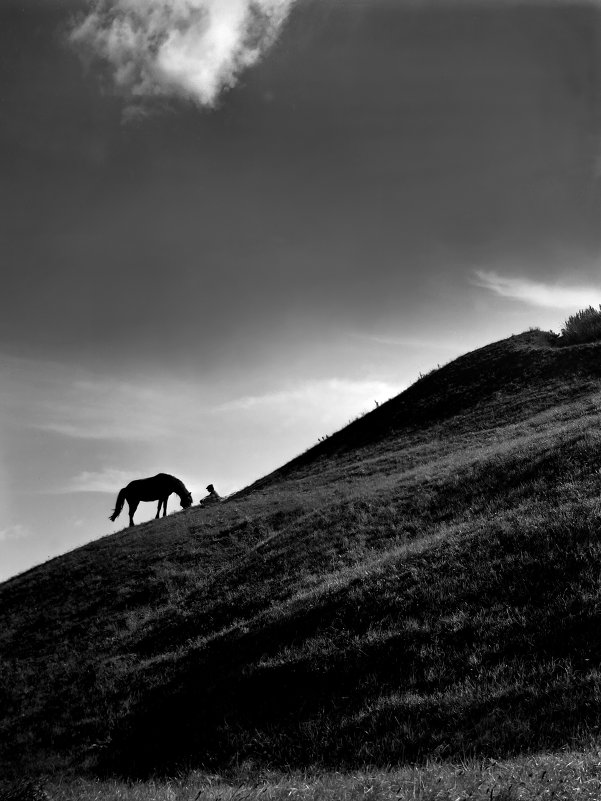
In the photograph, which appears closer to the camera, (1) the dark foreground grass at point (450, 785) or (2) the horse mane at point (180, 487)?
(1) the dark foreground grass at point (450, 785)

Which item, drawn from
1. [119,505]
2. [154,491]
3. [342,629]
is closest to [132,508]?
[119,505]

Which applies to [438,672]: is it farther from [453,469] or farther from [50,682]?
[453,469]

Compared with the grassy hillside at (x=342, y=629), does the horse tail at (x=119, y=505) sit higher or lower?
higher

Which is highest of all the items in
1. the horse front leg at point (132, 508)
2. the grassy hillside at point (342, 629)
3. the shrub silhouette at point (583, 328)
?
the shrub silhouette at point (583, 328)

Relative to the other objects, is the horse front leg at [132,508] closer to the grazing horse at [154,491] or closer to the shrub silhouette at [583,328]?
the grazing horse at [154,491]

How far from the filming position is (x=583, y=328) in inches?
2109

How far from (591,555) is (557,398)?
28494 millimetres

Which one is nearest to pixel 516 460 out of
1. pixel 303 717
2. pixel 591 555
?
pixel 591 555

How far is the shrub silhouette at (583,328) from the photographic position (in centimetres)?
5247

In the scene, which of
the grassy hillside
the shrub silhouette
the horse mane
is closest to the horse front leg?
the horse mane

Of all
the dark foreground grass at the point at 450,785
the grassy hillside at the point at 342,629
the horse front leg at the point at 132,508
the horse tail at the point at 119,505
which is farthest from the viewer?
the horse tail at the point at 119,505

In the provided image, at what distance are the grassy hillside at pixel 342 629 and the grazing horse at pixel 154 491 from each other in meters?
10.2

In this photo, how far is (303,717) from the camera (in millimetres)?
12336

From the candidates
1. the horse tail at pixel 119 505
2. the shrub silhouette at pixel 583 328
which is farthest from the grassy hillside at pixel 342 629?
the shrub silhouette at pixel 583 328
